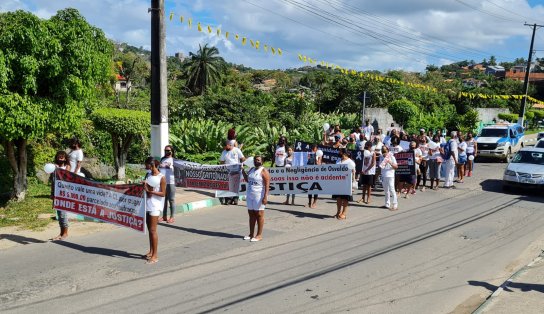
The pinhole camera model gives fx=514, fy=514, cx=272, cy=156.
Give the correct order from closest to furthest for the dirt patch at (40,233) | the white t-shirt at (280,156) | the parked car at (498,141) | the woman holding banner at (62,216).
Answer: the dirt patch at (40,233)
the woman holding banner at (62,216)
the white t-shirt at (280,156)
the parked car at (498,141)

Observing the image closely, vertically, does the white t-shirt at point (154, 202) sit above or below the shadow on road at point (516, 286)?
above

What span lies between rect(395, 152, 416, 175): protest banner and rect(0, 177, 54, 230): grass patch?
951cm

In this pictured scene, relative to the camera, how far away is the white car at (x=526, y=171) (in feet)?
51.0

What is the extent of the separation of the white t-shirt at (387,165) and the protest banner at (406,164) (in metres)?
2.20

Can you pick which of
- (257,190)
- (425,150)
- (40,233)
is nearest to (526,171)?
(425,150)

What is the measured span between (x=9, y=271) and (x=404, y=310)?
229 inches

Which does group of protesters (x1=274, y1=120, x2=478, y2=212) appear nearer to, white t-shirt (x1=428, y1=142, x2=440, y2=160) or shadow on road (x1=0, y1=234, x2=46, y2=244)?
white t-shirt (x1=428, y1=142, x2=440, y2=160)

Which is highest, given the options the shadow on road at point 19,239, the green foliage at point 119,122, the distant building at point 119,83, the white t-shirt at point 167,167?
the distant building at point 119,83

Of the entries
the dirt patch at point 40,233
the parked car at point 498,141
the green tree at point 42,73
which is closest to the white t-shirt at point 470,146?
the parked car at point 498,141

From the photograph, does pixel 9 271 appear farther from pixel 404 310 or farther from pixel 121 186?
pixel 404 310

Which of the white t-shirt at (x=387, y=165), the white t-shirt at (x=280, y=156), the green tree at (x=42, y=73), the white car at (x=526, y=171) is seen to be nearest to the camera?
the green tree at (x=42, y=73)

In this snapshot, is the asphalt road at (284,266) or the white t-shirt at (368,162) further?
the white t-shirt at (368,162)

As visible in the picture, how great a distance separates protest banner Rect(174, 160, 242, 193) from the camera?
12.5 meters

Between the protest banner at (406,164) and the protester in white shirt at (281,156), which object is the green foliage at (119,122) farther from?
the protest banner at (406,164)
